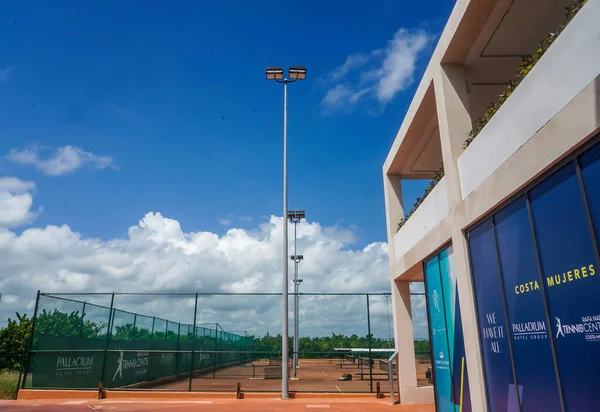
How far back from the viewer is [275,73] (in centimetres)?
1775

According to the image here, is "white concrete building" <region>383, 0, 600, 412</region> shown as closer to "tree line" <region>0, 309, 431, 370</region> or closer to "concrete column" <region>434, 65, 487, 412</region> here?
"concrete column" <region>434, 65, 487, 412</region>

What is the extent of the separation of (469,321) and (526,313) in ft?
6.52

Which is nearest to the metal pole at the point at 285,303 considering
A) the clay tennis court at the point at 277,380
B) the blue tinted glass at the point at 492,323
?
the clay tennis court at the point at 277,380

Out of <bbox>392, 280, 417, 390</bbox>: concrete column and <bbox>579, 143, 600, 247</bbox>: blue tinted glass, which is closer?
<bbox>579, 143, 600, 247</bbox>: blue tinted glass

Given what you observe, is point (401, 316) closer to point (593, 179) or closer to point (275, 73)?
point (593, 179)

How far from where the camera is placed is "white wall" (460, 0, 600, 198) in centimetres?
534

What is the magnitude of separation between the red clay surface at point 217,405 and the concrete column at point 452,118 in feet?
22.1

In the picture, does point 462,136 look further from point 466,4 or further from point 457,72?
point 466,4

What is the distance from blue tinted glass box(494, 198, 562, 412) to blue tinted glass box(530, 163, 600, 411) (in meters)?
0.29

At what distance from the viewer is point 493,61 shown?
32.9 feet

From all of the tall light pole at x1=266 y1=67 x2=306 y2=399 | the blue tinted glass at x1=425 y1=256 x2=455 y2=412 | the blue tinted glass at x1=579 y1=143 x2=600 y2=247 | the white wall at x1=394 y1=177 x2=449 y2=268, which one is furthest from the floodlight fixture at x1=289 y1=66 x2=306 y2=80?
the blue tinted glass at x1=579 y1=143 x2=600 y2=247

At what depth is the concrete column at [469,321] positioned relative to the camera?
823 centimetres

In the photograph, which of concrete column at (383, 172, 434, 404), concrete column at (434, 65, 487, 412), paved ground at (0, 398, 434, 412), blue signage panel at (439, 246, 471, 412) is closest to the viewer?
concrete column at (434, 65, 487, 412)

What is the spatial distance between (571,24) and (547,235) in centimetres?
277
